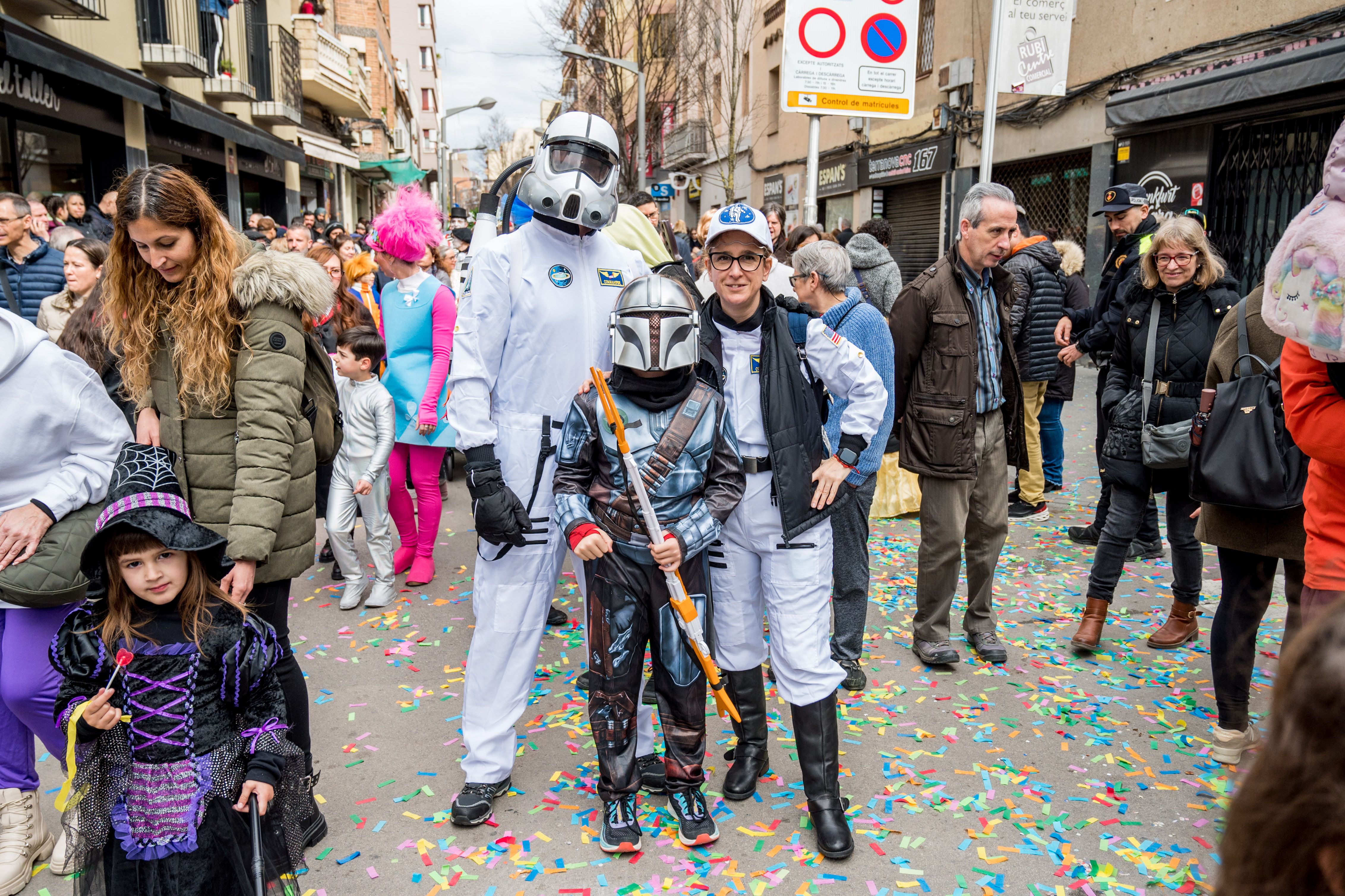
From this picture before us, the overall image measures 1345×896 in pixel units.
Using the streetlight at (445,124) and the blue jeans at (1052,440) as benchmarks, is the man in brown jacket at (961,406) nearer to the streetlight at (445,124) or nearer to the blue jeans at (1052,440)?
the blue jeans at (1052,440)

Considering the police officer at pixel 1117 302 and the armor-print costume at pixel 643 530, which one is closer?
the armor-print costume at pixel 643 530

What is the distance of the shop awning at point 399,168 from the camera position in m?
33.6

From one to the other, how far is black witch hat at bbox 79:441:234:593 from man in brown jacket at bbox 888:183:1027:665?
3010 mm

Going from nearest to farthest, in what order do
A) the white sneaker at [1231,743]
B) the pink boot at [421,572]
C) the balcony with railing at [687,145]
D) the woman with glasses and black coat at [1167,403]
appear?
the white sneaker at [1231,743]
the woman with glasses and black coat at [1167,403]
the pink boot at [421,572]
the balcony with railing at [687,145]

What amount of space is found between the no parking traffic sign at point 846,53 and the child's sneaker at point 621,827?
6.36 metres

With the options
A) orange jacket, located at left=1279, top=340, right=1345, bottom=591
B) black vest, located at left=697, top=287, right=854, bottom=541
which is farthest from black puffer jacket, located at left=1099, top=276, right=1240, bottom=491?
black vest, located at left=697, top=287, right=854, bottom=541

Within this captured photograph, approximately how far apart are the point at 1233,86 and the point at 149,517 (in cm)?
1067

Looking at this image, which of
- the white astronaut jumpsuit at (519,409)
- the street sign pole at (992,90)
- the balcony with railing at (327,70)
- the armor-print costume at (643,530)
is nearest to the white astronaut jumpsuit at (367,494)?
the white astronaut jumpsuit at (519,409)

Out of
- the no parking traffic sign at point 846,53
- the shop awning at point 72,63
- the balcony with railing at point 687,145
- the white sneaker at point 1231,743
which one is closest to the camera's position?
the white sneaker at point 1231,743

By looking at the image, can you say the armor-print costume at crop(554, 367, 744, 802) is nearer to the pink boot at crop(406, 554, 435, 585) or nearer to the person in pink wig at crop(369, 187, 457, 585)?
the person in pink wig at crop(369, 187, 457, 585)

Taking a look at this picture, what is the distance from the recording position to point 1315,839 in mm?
803

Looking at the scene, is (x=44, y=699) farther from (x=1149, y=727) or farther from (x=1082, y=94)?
(x=1082, y=94)

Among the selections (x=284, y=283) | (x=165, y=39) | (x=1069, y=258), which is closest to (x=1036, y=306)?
(x=1069, y=258)

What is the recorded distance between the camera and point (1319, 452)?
251 centimetres
